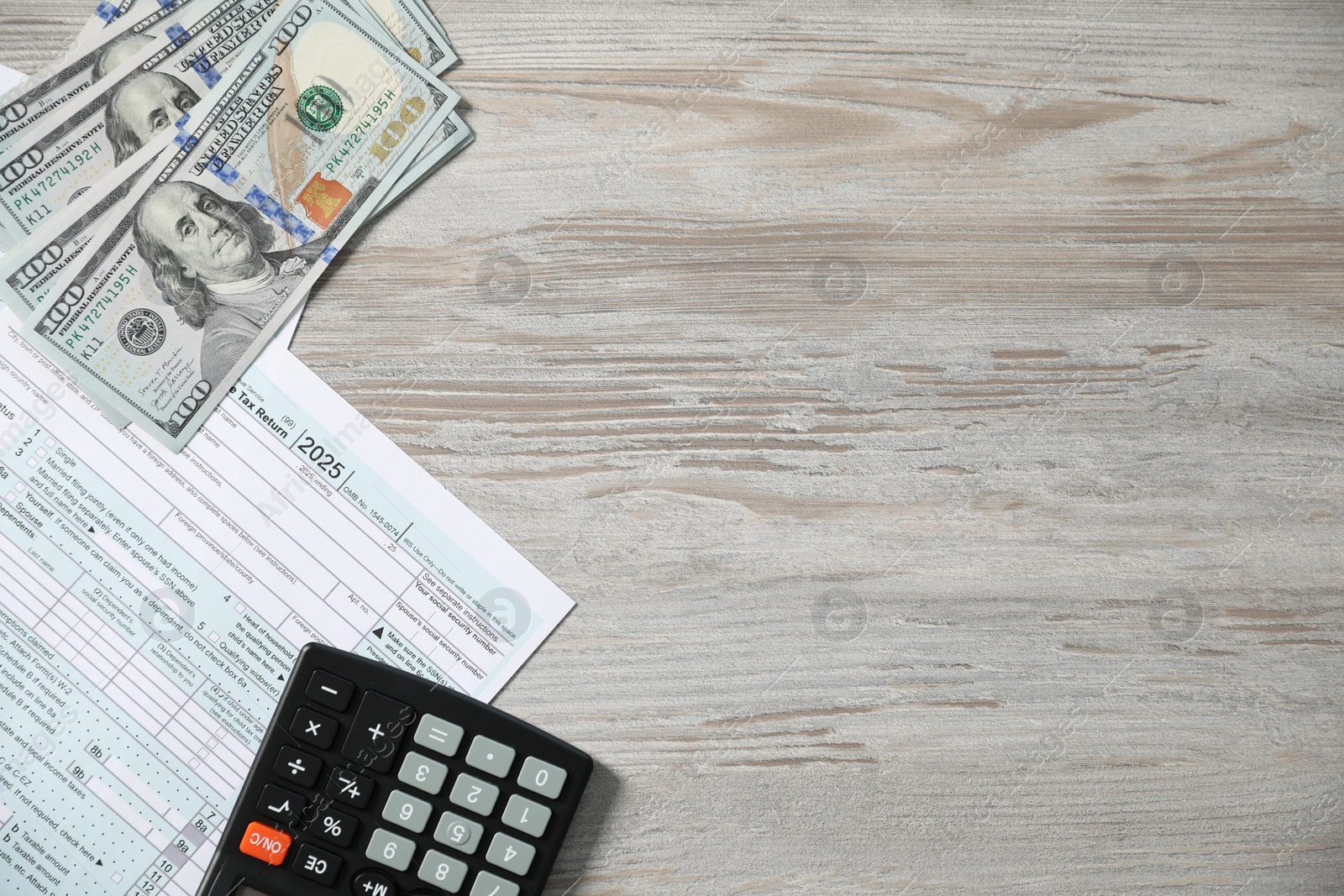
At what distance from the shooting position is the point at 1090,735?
17.2 inches

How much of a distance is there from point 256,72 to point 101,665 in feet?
1.08

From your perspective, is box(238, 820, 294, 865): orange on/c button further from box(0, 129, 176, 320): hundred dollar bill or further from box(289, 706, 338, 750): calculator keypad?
box(0, 129, 176, 320): hundred dollar bill

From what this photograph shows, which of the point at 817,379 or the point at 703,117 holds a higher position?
the point at 703,117

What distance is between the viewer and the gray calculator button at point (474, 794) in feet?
1.33

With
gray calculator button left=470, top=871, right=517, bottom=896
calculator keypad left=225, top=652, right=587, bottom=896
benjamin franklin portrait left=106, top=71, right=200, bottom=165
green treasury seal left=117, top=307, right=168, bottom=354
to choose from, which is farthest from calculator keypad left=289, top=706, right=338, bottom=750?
benjamin franklin portrait left=106, top=71, right=200, bottom=165

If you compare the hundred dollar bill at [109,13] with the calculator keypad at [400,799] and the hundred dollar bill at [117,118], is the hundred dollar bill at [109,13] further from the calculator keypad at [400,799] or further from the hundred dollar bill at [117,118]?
the calculator keypad at [400,799]

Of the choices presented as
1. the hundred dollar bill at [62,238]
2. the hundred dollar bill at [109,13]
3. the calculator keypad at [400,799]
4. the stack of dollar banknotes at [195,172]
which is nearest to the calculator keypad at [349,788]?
the calculator keypad at [400,799]

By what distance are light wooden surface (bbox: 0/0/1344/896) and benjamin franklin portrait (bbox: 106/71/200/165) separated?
5cm

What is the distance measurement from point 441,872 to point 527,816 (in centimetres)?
5

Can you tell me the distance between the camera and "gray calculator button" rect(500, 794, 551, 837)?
41 centimetres

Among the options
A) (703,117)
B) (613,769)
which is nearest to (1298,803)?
(613,769)

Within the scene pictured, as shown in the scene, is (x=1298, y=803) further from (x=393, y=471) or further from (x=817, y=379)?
(x=393, y=471)

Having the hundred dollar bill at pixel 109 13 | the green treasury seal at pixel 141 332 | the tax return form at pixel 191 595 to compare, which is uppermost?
the hundred dollar bill at pixel 109 13

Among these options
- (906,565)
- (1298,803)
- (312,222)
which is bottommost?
(1298,803)
